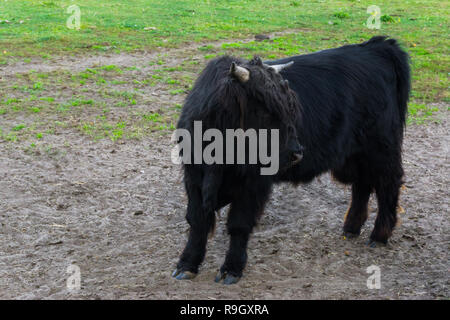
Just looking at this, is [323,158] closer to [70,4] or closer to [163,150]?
[163,150]

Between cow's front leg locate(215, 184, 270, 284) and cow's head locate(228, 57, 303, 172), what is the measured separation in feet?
1.15

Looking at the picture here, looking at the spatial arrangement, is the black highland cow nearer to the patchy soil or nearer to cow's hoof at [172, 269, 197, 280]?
cow's hoof at [172, 269, 197, 280]

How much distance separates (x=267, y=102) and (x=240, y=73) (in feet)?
0.89

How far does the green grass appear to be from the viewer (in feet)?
24.8

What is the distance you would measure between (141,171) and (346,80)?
2.64 meters

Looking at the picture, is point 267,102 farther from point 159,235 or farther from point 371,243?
point 371,243

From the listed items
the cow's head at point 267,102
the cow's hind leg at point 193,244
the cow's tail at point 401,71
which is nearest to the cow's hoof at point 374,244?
the cow's tail at point 401,71

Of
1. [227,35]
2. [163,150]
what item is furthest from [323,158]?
[227,35]

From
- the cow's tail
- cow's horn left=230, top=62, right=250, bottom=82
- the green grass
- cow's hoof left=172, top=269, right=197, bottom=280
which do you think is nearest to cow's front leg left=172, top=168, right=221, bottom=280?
cow's hoof left=172, top=269, right=197, bottom=280

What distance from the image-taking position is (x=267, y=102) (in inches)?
142

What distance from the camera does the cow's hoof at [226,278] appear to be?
399 centimetres

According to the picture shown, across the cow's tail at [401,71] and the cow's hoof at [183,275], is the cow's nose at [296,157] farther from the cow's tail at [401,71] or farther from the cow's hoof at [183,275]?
the cow's tail at [401,71]

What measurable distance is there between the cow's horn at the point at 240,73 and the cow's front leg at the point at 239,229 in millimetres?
850

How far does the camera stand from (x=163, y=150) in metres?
6.63
